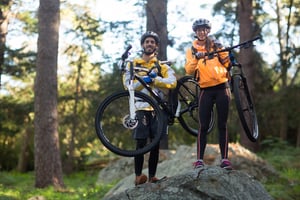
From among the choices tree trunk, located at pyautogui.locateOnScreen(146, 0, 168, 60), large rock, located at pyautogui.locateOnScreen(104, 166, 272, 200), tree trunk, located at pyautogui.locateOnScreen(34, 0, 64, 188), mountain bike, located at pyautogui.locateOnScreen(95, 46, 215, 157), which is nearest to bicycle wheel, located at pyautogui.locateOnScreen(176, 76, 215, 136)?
mountain bike, located at pyautogui.locateOnScreen(95, 46, 215, 157)

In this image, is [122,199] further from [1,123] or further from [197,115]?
[1,123]

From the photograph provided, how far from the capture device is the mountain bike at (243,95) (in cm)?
571

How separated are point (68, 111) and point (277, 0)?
1252 centimetres

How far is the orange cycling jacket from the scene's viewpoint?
555 cm

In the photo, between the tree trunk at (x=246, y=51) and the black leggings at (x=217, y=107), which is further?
the tree trunk at (x=246, y=51)

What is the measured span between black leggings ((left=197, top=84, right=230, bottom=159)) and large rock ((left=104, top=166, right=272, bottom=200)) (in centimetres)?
37

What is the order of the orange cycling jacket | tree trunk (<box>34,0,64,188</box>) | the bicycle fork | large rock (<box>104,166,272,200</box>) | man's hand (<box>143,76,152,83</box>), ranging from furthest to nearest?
tree trunk (<box>34,0,64,188</box>), man's hand (<box>143,76,152,83</box>), the orange cycling jacket, the bicycle fork, large rock (<box>104,166,272,200</box>)

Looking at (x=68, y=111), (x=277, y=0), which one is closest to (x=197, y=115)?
(x=68, y=111)

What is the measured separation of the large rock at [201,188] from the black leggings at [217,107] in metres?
0.37

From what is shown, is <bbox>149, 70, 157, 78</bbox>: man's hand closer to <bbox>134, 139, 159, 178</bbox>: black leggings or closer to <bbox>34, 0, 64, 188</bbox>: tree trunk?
<bbox>134, 139, 159, 178</bbox>: black leggings

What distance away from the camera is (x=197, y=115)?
20.7 feet

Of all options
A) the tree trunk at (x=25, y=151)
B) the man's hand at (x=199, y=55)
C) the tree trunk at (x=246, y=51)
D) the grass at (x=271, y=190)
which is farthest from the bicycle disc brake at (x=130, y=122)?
the tree trunk at (x=25, y=151)

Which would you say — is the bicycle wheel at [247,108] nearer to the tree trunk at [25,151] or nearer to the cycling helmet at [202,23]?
the cycling helmet at [202,23]

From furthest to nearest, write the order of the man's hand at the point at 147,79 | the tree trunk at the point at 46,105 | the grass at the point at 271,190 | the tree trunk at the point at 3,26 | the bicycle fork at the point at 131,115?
1. the tree trunk at the point at 3,26
2. the tree trunk at the point at 46,105
3. the grass at the point at 271,190
4. the man's hand at the point at 147,79
5. the bicycle fork at the point at 131,115
